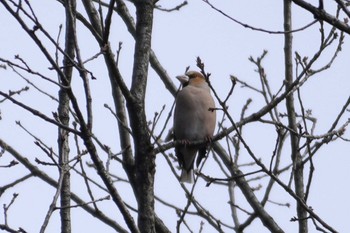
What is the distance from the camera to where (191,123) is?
6.76 metres

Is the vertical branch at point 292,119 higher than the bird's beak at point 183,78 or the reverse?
the reverse

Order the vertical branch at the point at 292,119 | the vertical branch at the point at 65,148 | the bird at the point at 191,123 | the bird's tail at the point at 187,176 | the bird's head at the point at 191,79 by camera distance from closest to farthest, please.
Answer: the vertical branch at the point at 65,148, the vertical branch at the point at 292,119, the bird at the point at 191,123, the bird's tail at the point at 187,176, the bird's head at the point at 191,79

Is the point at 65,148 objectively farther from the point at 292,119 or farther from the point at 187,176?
the point at 187,176

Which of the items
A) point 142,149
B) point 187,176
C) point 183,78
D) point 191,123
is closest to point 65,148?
point 142,149

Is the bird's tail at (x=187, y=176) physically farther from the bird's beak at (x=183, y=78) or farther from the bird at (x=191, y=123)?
the bird's beak at (x=183, y=78)

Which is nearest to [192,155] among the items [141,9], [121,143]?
[121,143]

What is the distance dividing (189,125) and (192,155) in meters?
0.28

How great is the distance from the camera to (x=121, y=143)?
4.47 meters

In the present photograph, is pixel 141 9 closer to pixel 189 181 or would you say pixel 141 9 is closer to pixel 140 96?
pixel 140 96

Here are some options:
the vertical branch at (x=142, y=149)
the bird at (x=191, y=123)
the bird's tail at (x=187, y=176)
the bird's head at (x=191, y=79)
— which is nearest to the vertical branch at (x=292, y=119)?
the vertical branch at (x=142, y=149)

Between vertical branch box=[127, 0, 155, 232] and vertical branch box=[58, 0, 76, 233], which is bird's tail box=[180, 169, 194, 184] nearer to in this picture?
vertical branch box=[58, 0, 76, 233]

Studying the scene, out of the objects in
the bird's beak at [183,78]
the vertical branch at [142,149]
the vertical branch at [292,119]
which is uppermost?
the bird's beak at [183,78]

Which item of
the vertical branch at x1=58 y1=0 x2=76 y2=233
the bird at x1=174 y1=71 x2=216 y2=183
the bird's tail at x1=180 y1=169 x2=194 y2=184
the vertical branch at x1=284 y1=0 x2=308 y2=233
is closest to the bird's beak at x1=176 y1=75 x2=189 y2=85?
the bird at x1=174 y1=71 x2=216 y2=183

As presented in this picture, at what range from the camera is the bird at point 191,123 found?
6.73 m
